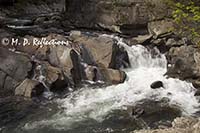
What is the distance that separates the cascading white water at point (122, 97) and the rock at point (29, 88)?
0.85m

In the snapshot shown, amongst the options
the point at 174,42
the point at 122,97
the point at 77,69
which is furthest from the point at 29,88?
the point at 174,42

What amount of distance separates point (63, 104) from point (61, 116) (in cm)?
80

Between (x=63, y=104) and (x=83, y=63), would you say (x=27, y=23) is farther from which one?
(x=63, y=104)

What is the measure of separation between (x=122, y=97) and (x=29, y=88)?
2992mm

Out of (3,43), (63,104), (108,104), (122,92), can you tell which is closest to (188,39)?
(122,92)

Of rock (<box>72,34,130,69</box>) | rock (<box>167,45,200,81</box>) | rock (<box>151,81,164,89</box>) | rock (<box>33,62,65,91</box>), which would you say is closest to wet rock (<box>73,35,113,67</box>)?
rock (<box>72,34,130,69</box>)

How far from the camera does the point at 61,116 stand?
985 cm

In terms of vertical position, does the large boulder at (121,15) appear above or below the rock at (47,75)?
above

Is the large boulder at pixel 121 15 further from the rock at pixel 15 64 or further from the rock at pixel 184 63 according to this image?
the rock at pixel 15 64

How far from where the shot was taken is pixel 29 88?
1098cm

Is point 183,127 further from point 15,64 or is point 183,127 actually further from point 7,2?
point 7,2

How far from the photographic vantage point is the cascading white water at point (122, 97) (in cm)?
977

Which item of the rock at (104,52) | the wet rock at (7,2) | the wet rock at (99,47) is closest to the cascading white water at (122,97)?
the rock at (104,52)

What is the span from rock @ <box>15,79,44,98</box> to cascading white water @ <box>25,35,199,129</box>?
852 mm
